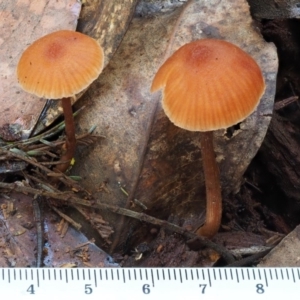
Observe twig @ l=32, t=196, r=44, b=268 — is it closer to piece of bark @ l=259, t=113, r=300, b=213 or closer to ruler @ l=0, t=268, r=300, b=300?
ruler @ l=0, t=268, r=300, b=300

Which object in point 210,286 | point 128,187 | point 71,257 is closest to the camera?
point 210,286

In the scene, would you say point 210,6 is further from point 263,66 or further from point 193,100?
point 193,100

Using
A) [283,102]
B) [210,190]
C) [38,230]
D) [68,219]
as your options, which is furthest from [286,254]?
[38,230]

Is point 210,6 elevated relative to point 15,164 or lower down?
elevated

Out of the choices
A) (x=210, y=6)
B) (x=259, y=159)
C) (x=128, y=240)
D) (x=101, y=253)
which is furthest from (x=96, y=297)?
(x=210, y=6)

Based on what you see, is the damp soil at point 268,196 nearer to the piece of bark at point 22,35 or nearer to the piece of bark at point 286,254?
the piece of bark at point 286,254

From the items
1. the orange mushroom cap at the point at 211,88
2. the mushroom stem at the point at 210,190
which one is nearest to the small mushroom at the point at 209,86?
the orange mushroom cap at the point at 211,88
